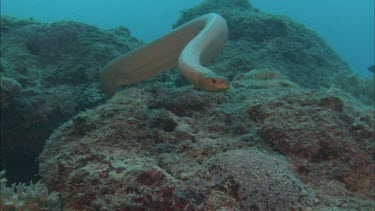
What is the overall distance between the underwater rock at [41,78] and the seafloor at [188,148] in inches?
1.0

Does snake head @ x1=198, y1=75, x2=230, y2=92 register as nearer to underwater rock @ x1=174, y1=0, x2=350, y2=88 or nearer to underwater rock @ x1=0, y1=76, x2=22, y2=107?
underwater rock @ x1=0, y1=76, x2=22, y2=107

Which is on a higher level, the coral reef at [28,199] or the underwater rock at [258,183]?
the underwater rock at [258,183]

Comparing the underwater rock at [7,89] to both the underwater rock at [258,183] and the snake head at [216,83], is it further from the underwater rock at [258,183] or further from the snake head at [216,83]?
the underwater rock at [258,183]

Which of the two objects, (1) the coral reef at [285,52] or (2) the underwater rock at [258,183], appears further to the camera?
(1) the coral reef at [285,52]

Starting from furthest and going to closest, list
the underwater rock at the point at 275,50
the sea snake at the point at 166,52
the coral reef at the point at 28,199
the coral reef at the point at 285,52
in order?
the coral reef at the point at 285,52
the underwater rock at the point at 275,50
the sea snake at the point at 166,52
the coral reef at the point at 28,199

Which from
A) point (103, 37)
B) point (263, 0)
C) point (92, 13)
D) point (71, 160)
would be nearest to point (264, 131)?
point (71, 160)

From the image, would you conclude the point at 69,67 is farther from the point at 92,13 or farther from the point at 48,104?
the point at 92,13

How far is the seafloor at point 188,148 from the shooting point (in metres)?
2.45

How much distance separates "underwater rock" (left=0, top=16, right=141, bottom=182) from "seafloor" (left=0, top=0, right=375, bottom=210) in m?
0.03

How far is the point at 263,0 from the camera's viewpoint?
418 feet

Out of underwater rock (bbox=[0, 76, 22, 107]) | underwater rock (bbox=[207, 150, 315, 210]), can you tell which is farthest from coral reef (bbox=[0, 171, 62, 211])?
underwater rock (bbox=[0, 76, 22, 107])

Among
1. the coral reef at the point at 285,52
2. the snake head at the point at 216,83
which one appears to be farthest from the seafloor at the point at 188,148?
the coral reef at the point at 285,52

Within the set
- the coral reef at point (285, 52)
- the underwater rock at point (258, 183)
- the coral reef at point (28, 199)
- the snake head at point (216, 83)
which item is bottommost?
the coral reef at point (28, 199)

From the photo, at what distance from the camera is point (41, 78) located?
6.60 m
